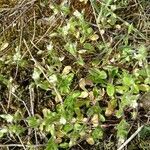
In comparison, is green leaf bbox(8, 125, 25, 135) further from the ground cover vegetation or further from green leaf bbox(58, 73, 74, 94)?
green leaf bbox(58, 73, 74, 94)

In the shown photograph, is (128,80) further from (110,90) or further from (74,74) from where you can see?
(74,74)

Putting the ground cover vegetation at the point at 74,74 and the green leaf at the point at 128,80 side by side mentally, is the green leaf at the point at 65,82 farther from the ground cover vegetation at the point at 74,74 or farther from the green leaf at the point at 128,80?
the green leaf at the point at 128,80

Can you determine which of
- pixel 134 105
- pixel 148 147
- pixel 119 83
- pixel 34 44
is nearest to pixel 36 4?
pixel 34 44

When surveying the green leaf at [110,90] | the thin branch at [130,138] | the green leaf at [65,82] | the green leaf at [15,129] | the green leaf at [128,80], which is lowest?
the thin branch at [130,138]

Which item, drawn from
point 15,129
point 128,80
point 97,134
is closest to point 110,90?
point 128,80

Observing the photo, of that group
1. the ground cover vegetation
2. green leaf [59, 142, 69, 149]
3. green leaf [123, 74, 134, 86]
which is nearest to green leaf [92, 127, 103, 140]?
the ground cover vegetation

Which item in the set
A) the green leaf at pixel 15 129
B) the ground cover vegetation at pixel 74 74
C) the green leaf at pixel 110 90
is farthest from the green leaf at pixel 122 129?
the green leaf at pixel 15 129

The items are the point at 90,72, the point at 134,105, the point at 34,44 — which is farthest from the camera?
the point at 34,44

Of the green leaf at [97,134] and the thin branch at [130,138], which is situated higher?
the green leaf at [97,134]

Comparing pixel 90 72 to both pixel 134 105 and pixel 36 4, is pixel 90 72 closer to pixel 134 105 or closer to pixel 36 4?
pixel 134 105
